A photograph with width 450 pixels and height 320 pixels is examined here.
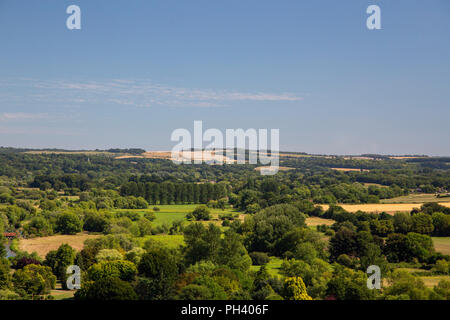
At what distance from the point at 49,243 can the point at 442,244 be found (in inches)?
1925

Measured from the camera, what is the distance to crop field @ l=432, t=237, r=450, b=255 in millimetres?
46906

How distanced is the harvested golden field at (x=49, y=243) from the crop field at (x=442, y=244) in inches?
1646

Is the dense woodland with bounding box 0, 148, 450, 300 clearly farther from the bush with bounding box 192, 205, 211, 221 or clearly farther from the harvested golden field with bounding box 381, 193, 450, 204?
the harvested golden field with bounding box 381, 193, 450, 204

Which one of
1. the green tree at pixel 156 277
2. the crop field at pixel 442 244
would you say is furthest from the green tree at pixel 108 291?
the crop field at pixel 442 244

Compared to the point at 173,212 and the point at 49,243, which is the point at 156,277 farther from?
the point at 173,212

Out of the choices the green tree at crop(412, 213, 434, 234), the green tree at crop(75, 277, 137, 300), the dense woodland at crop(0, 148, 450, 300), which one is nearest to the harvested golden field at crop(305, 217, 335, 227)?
the dense woodland at crop(0, 148, 450, 300)

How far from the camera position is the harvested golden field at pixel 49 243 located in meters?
51.8

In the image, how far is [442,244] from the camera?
50.3m

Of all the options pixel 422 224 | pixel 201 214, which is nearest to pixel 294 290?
pixel 422 224

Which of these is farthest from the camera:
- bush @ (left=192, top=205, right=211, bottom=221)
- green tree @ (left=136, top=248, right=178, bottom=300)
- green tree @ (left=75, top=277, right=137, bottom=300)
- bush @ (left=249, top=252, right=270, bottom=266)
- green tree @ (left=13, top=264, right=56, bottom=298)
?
bush @ (left=192, top=205, right=211, bottom=221)

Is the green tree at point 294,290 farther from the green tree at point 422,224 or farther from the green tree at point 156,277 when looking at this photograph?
the green tree at point 422,224

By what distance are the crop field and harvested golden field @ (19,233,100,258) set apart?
4182cm
